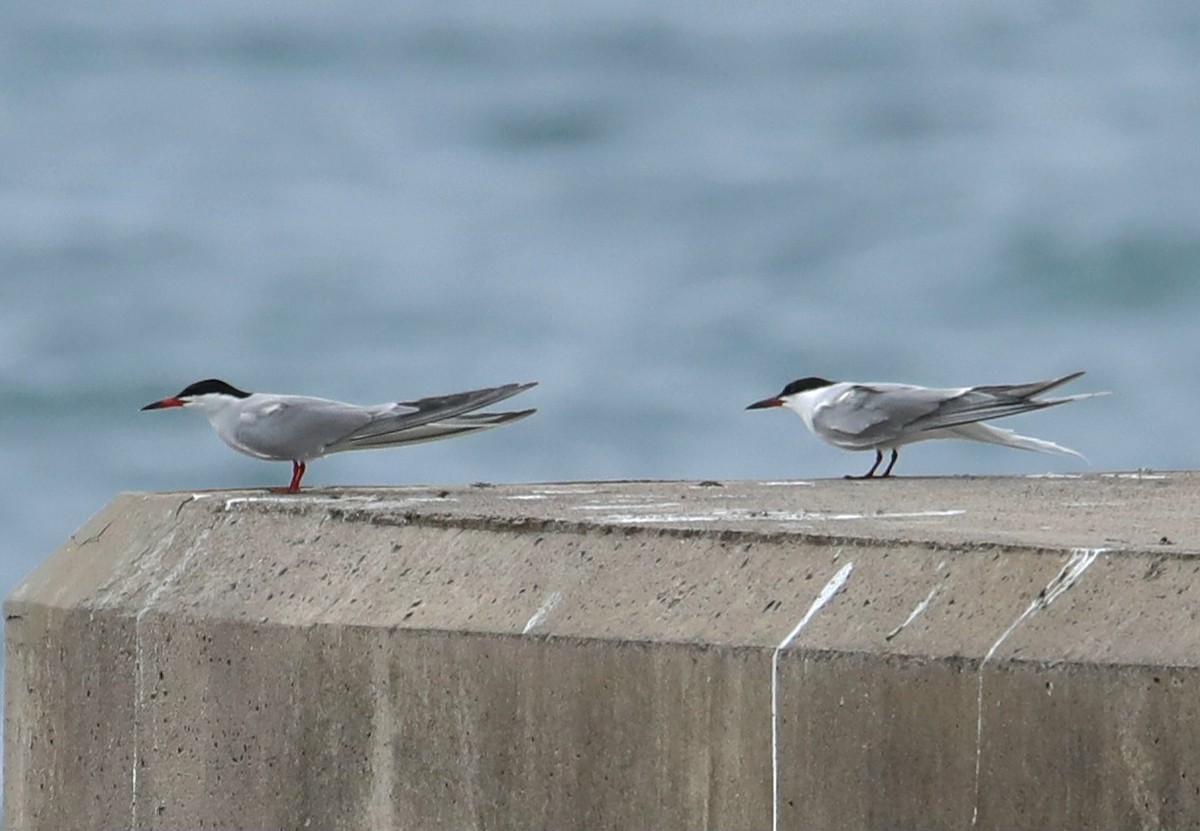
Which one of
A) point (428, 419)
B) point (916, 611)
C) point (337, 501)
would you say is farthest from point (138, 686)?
point (916, 611)

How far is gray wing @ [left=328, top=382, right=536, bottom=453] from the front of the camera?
6961 mm

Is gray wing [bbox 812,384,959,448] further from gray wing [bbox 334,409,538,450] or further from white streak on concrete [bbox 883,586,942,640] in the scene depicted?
white streak on concrete [bbox 883,586,942,640]

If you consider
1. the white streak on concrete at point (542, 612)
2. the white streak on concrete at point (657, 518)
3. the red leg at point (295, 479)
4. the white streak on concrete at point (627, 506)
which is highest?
the red leg at point (295, 479)

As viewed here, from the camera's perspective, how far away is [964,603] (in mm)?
4781

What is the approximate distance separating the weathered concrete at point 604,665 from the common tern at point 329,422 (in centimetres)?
57

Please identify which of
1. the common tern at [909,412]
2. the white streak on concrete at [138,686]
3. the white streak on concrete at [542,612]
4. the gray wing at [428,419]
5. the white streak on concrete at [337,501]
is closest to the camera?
the white streak on concrete at [542,612]

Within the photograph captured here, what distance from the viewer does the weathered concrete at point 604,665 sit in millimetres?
4605

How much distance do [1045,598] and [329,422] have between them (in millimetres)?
2959

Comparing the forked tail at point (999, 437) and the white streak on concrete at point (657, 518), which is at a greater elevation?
the forked tail at point (999, 437)

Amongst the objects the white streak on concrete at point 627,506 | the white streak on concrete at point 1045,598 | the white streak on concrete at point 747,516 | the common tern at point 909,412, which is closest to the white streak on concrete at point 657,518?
the white streak on concrete at point 747,516

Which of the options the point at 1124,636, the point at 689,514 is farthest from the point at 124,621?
the point at 1124,636

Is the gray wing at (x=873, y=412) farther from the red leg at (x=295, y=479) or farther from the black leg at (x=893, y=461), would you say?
the red leg at (x=295, y=479)

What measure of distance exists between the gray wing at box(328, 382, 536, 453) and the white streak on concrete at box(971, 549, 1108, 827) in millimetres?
2408

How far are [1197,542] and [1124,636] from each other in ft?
2.18
